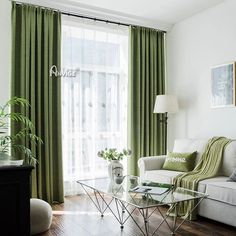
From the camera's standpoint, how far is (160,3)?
4422 millimetres

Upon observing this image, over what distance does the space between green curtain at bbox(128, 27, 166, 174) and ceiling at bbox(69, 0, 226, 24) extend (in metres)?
0.38

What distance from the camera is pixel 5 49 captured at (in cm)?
409

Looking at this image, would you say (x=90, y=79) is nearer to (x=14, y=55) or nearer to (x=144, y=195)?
(x=14, y=55)

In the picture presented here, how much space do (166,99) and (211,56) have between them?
92 cm

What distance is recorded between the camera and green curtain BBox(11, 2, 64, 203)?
410cm

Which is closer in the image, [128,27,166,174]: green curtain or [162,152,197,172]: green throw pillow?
[162,152,197,172]: green throw pillow

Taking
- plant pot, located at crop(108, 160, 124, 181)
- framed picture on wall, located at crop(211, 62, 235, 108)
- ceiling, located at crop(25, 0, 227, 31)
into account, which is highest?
ceiling, located at crop(25, 0, 227, 31)

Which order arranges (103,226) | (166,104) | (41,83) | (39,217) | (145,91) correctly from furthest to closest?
(145,91)
(166,104)
(41,83)
(103,226)
(39,217)

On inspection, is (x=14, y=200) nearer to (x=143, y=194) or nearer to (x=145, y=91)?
(x=143, y=194)

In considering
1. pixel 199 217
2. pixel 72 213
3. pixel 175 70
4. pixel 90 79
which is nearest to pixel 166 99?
pixel 175 70

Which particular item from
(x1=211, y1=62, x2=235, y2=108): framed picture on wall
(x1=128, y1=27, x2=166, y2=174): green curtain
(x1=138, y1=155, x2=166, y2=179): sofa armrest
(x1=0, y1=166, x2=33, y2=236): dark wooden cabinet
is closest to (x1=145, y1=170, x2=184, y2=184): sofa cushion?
(x1=138, y1=155, x2=166, y2=179): sofa armrest

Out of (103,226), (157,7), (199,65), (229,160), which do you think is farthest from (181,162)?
(157,7)

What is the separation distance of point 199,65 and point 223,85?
2.00 feet

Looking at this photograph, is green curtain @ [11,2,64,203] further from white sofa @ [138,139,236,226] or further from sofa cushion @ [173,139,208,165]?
sofa cushion @ [173,139,208,165]
